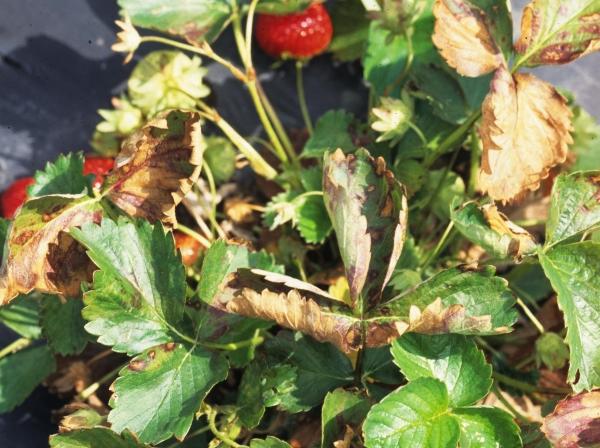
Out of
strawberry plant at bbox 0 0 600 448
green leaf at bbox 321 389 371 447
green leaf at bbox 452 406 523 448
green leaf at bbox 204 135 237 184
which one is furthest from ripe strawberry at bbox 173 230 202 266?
green leaf at bbox 452 406 523 448

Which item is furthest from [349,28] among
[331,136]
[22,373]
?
[22,373]

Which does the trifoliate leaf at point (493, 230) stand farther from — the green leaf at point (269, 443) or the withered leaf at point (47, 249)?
the withered leaf at point (47, 249)

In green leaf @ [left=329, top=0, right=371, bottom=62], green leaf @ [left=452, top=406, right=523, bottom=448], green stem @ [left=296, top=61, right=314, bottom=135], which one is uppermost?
green leaf @ [left=329, top=0, right=371, bottom=62]

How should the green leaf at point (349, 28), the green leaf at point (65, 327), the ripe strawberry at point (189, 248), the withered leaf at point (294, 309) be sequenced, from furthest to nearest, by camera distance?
1. the green leaf at point (349, 28)
2. the ripe strawberry at point (189, 248)
3. the green leaf at point (65, 327)
4. the withered leaf at point (294, 309)

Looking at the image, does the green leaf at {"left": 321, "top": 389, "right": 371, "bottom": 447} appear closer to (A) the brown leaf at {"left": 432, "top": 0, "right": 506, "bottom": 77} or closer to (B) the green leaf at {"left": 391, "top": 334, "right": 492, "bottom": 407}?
(B) the green leaf at {"left": 391, "top": 334, "right": 492, "bottom": 407}

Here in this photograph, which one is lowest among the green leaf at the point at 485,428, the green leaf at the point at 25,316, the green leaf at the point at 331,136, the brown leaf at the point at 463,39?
the green leaf at the point at 25,316

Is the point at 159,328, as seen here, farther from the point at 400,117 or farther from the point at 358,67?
the point at 358,67

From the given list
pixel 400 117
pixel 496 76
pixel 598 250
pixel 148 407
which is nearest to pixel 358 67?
pixel 400 117

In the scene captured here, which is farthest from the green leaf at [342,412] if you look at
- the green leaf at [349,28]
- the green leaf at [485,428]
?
the green leaf at [349,28]
